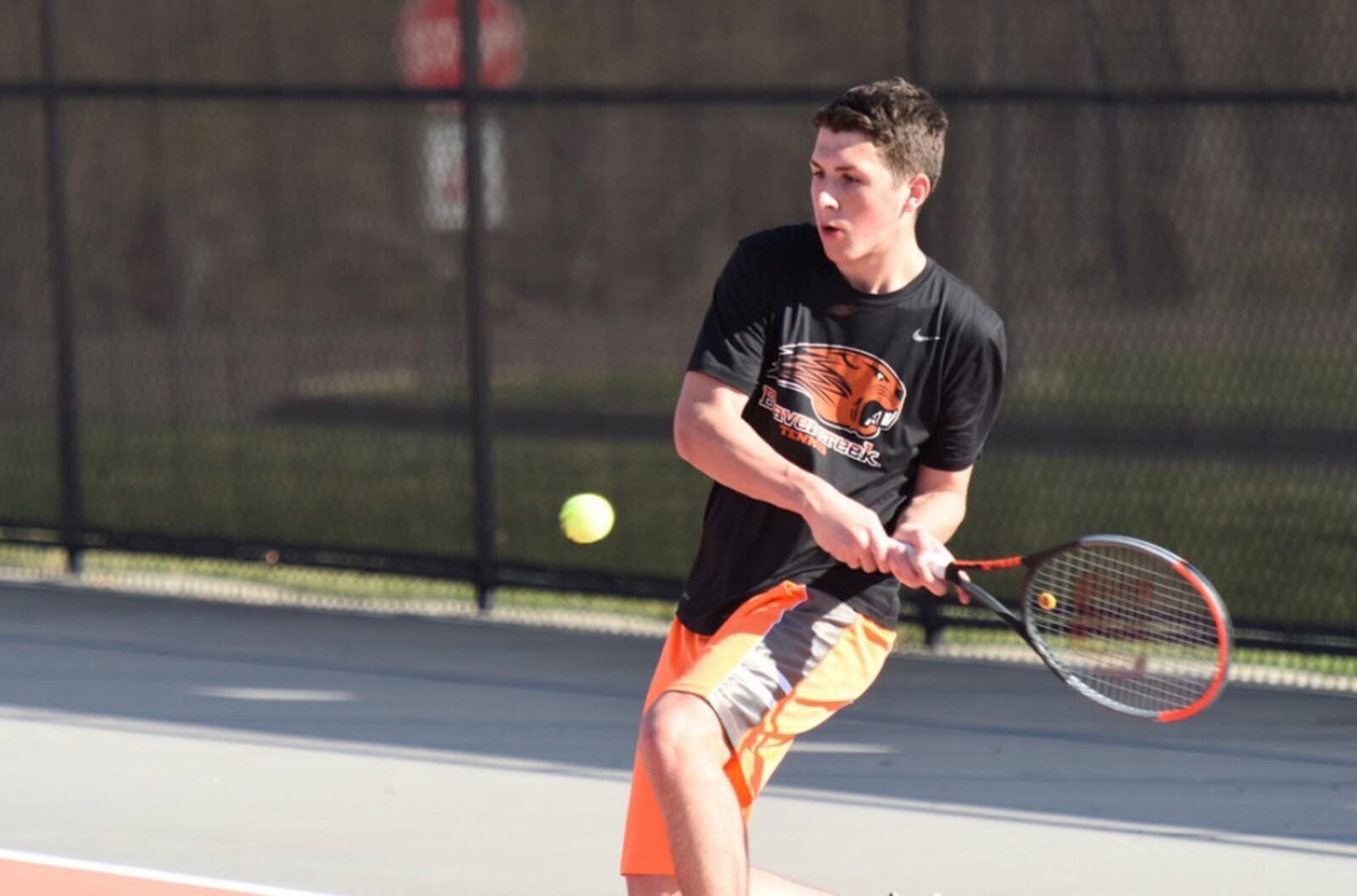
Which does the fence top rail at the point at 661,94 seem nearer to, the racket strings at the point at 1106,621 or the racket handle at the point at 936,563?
the racket strings at the point at 1106,621

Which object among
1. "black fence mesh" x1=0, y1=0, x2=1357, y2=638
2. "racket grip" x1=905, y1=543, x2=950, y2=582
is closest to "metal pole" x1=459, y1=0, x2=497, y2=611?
"black fence mesh" x1=0, y1=0, x2=1357, y2=638

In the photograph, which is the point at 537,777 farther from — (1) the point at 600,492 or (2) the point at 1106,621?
(1) the point at 600,492

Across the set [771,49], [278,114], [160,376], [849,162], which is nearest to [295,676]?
[849,162]

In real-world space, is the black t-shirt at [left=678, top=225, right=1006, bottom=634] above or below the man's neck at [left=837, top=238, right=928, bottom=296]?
below

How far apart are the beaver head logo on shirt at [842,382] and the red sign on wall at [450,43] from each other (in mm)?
4286

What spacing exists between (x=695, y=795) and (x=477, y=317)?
4556 mm

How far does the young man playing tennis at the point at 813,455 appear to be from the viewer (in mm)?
4008

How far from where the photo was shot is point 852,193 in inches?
160

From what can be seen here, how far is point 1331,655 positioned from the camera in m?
7.11

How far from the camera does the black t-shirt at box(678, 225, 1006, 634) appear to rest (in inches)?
166

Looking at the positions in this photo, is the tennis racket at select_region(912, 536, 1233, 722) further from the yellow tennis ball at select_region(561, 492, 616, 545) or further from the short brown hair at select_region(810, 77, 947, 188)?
the yellow tennis ball at select_region(561, 492, 616, 545)

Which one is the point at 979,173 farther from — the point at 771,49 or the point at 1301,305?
the point at 771,49

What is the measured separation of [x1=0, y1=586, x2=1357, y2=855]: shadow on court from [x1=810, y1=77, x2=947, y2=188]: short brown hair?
7.74 ft

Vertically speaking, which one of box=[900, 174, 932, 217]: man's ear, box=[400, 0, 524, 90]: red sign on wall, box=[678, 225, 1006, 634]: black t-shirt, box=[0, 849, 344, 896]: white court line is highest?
box=[400, 0, 524, 90]: red sign on wall
